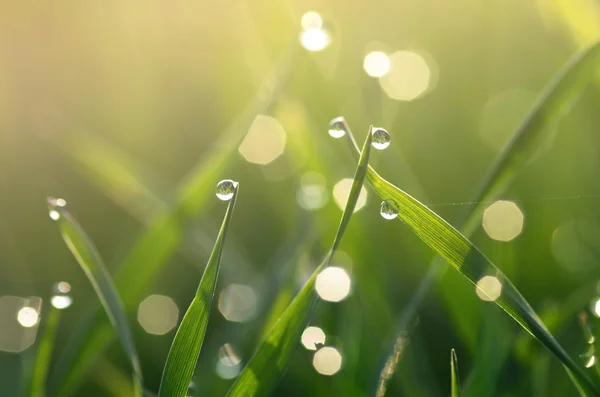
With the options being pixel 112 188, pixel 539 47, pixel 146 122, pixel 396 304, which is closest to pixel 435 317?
→ pixel 396 304

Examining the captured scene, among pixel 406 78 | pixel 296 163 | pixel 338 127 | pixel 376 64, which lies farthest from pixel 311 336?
pixel 406 78

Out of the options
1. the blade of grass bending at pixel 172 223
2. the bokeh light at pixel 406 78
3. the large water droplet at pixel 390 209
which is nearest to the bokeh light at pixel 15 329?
the blade of grass bending at pixel 172 223

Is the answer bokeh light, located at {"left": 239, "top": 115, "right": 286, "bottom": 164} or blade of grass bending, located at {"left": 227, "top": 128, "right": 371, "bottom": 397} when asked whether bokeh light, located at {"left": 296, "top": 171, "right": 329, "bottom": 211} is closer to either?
bokeh light, located at {"left": 239, "top": 115, "right": 286, "bottom": 164}

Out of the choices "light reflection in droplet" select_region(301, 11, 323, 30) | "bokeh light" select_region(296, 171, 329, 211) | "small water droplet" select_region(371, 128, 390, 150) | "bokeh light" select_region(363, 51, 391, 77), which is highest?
"bokeh light" select_region(363, 51, 391, 77)

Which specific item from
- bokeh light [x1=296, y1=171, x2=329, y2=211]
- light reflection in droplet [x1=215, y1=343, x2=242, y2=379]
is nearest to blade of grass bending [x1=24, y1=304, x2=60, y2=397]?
light reflection in droplet [x1=215, y1=343, x2=242, y2=379]

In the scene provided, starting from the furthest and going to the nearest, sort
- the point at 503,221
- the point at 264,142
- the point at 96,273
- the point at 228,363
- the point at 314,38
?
the point at 264,142, the point at 503,221, the point at 314,38, the point at 228,363, the point at 96,273

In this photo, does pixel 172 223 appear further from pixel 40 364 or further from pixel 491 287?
pixel 491 287
